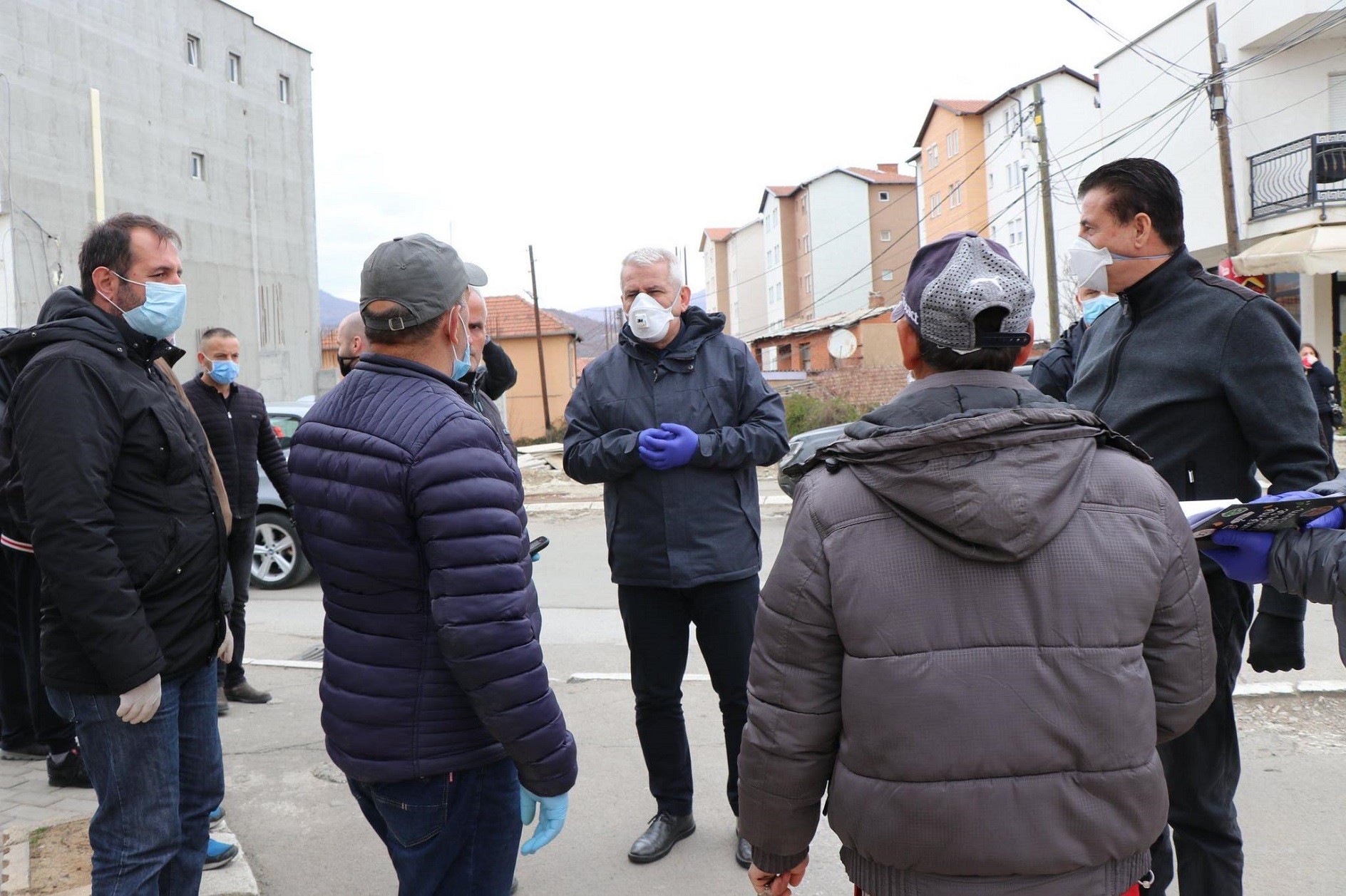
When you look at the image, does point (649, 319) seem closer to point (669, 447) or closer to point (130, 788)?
point (669, 447)

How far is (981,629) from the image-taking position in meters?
1.81

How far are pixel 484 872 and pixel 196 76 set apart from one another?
3644 centimetres

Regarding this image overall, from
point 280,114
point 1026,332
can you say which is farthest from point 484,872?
point 280,114

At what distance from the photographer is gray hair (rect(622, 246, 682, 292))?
→ 4152mm

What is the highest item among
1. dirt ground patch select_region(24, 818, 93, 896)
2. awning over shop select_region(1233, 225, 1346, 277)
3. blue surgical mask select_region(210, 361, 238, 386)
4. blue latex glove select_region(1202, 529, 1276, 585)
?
awning over shop select_region(1233, 225, 1346, 277)

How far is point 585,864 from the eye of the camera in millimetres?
3992

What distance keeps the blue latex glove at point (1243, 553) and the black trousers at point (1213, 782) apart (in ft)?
1.39

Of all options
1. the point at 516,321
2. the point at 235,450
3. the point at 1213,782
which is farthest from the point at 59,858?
the point at 516,321

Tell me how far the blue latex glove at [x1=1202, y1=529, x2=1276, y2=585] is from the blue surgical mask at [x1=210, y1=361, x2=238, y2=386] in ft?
17.0

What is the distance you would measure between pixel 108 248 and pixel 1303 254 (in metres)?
21.9

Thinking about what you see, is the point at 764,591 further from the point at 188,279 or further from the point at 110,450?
the point at 188,279

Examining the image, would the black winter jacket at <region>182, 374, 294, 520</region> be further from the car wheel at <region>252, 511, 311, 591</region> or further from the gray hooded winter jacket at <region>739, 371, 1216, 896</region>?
the gray hooded winter jacket at <region>739, 371, 1216, 896</region>

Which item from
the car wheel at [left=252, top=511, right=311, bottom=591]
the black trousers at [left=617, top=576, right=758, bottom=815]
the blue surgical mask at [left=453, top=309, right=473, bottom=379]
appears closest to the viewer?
the blue surgical mask at [left=453, top=309, right=473, bottom=379]

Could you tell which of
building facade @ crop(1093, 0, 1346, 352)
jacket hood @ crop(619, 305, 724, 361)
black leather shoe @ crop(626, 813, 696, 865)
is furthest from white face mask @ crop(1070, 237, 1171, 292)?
building facade @ crop(1093, 0, 1346, 352)
